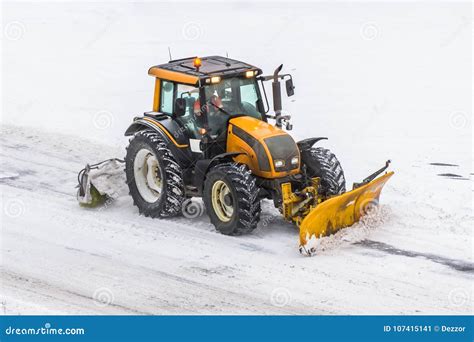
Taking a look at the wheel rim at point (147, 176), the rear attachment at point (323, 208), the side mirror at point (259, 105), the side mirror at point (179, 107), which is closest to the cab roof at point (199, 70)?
the side mirror at point (179, 107)

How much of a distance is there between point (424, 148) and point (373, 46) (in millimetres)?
8225

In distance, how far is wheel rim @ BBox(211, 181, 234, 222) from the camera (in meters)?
11.9

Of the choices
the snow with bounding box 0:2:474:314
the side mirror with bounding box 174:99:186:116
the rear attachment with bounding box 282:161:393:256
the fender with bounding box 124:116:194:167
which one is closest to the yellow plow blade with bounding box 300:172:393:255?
the rear attachment with bounding box 282:161:393:256

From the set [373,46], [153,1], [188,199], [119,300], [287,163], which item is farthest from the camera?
[153,1]

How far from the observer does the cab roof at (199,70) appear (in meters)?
12.2

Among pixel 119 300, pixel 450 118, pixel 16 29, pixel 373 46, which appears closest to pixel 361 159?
pixel 450 118

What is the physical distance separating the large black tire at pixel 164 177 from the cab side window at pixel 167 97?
40 centimetres

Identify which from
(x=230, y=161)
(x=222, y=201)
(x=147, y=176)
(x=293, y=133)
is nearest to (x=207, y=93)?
(x=230, y=161)

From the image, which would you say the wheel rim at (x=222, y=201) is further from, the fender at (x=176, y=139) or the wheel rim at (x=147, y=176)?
the wheel rim at (x=147, y=176)

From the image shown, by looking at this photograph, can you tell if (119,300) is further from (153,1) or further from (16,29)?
(153,1)

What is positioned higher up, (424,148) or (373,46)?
(373,46)

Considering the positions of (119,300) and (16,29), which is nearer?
(119,300)

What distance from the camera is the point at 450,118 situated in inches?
725

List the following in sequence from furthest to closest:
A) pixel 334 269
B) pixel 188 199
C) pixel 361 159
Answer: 1. pixel 361 159
2. pixel 188 199
3. pixel 334 269
